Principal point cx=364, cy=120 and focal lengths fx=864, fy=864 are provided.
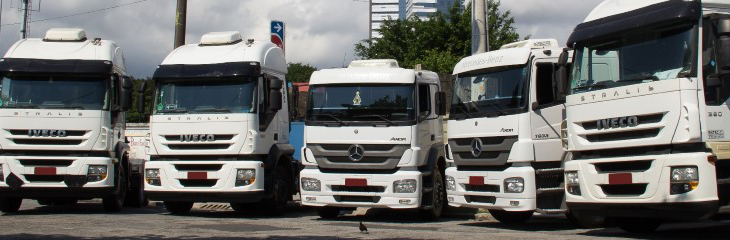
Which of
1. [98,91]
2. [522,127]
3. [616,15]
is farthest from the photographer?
[98,91]

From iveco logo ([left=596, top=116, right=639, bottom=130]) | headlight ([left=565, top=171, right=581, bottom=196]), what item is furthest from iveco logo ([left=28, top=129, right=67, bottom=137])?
iveco logo ([left=596, top=116, right=639, bottom=130])

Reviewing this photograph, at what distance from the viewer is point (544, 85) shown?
558 inches

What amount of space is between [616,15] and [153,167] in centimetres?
912

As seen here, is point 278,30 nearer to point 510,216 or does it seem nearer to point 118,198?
point 118,198

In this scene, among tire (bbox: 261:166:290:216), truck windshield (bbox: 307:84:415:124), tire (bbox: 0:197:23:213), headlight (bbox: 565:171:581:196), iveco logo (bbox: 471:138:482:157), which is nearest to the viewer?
headlight (bbox: 565:171:581:196)

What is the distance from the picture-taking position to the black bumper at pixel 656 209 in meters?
10.4

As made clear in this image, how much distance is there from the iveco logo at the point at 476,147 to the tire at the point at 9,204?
31.2 feet

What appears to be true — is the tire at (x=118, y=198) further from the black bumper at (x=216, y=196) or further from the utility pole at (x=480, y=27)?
the utility pole at (x=480, y=27)

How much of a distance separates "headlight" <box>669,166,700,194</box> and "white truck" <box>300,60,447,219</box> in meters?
5.47

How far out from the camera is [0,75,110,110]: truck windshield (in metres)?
16.7

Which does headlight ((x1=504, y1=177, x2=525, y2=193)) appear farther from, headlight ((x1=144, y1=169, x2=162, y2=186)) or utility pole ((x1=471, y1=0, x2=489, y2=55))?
headlight ((x1=144, y1=169, x2=162, y2=186))

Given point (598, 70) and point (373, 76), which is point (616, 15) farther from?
point (373, 76)

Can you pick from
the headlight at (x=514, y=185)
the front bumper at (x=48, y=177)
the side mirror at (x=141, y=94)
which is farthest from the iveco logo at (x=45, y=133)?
the headlight at (x=514, y=185)

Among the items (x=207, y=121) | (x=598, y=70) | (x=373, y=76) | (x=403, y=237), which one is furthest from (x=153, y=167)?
(x=598, y=70)
